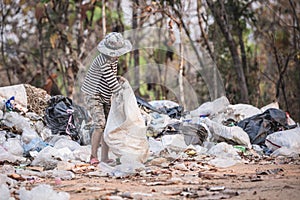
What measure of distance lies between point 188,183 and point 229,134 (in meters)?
3.27

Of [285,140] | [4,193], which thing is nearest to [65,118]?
[285,140]

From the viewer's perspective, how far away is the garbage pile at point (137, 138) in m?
5.84

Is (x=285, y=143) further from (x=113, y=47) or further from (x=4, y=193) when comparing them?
(x=4, y=193)

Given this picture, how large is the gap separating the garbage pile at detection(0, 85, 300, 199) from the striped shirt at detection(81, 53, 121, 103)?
0.66ft

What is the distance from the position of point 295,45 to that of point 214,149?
8274 mm

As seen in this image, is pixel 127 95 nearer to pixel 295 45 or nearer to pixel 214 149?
pixel 214 149

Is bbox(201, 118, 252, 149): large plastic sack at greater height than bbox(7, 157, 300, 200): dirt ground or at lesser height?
greater

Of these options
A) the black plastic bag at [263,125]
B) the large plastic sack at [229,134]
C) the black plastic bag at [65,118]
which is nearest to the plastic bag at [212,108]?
the black plastic bag at [263,125]

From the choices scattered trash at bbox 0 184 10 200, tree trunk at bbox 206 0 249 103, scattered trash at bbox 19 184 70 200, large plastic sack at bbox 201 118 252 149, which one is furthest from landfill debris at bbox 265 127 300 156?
tree trunk at bbox 206 0 249 103

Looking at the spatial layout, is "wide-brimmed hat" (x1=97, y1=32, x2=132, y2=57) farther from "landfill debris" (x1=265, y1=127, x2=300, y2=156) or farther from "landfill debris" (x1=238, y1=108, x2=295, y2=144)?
"landfill debris" (x1=238, y1=108, x2=295, y2=144)

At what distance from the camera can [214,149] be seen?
7137mm

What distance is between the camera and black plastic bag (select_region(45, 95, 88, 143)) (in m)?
8.45

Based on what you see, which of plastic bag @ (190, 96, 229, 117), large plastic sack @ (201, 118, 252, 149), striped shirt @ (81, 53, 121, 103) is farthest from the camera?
plastic bag @ (190, 96, 229, 117)

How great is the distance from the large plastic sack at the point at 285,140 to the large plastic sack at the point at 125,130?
222 centimetres
